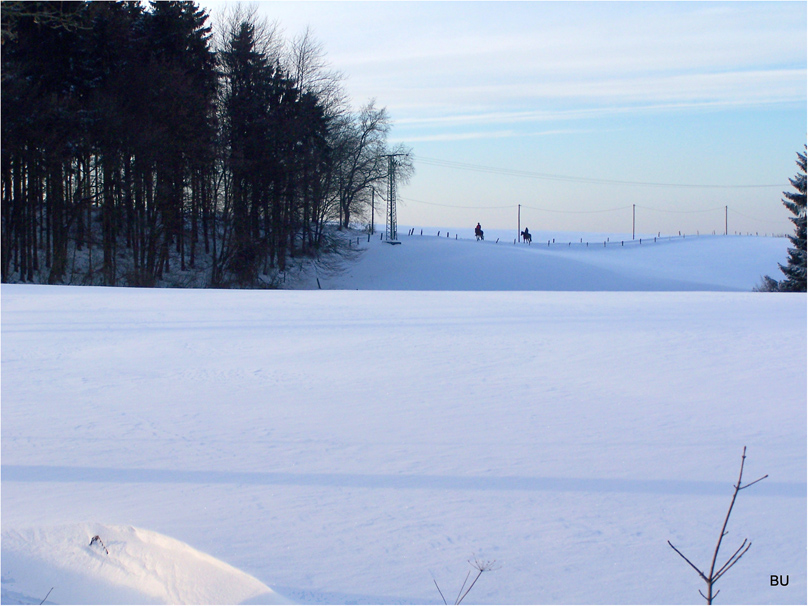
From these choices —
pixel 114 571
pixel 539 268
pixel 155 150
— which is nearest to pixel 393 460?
pixel 114 571

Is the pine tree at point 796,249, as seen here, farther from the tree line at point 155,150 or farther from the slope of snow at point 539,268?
the tree line at point 155,150

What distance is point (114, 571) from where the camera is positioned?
12.6 feet

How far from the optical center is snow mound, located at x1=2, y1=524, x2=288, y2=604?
11.9 feet

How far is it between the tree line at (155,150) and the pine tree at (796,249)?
1094 inches

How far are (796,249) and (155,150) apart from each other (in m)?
37.0

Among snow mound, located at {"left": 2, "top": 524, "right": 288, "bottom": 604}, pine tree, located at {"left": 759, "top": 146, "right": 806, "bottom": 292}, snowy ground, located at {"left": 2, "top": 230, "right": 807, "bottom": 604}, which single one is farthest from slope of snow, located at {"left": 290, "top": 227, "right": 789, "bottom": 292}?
snow mound, located at {"left": 2, "top": 524, "right": 288, "bottom": 604}

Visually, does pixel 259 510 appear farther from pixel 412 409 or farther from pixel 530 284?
pixel 530 284

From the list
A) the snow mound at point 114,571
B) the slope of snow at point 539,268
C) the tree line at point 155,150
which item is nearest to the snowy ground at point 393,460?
the snow mound at point 114,571

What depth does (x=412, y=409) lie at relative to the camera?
6.70 m

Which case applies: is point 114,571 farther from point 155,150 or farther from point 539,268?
point 539,268

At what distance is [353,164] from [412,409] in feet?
186

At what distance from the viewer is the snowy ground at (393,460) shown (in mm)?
3836

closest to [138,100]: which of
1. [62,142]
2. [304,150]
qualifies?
[62,142]

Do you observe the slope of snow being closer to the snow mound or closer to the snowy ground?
the snowy ground
